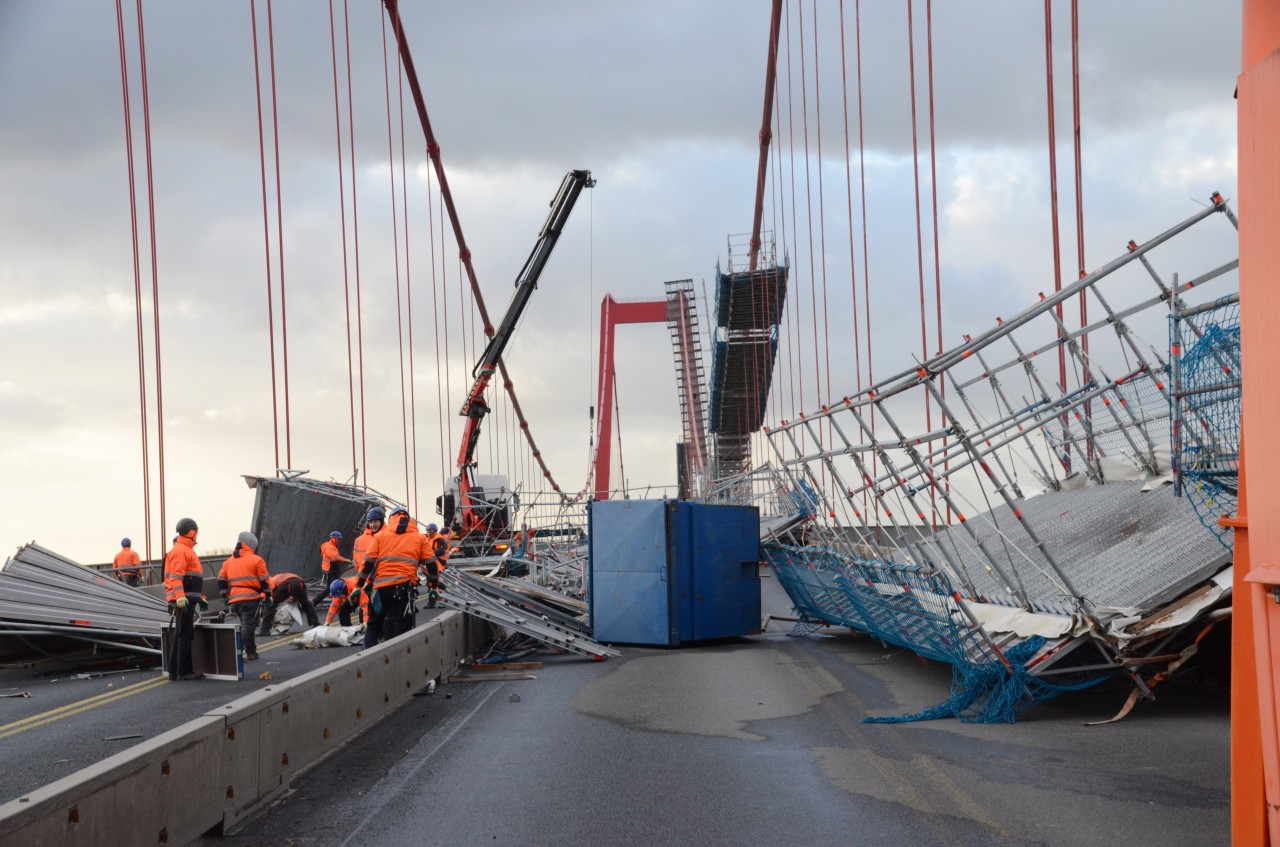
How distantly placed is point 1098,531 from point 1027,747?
18.2 ft

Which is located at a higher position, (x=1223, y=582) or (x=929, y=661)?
(x=1223, y=582)

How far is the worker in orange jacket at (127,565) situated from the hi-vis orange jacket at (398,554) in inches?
460

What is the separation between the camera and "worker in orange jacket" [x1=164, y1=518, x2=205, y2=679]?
12898 mm

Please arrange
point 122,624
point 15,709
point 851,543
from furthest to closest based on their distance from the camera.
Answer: point 851,543, point 122,624, point 15,709

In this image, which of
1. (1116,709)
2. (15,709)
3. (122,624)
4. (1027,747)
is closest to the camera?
(1027,747)

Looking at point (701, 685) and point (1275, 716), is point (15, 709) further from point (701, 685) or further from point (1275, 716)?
point (1275, 716)

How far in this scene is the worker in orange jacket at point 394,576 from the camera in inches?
536

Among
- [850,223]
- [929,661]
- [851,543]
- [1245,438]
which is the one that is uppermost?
[850,223]

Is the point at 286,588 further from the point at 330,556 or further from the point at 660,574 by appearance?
the point at 660,574

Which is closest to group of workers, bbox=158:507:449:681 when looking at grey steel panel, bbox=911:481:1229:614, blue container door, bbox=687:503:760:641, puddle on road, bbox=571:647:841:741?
puddle on road, bbox=571:647:841:741

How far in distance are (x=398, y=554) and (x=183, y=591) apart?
2.15 m

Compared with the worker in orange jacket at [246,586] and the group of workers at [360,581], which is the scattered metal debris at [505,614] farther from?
the worker in orange jacket at [246,586]

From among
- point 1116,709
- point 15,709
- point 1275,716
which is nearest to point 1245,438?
point 1275,716

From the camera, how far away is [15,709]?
11.3 meters
